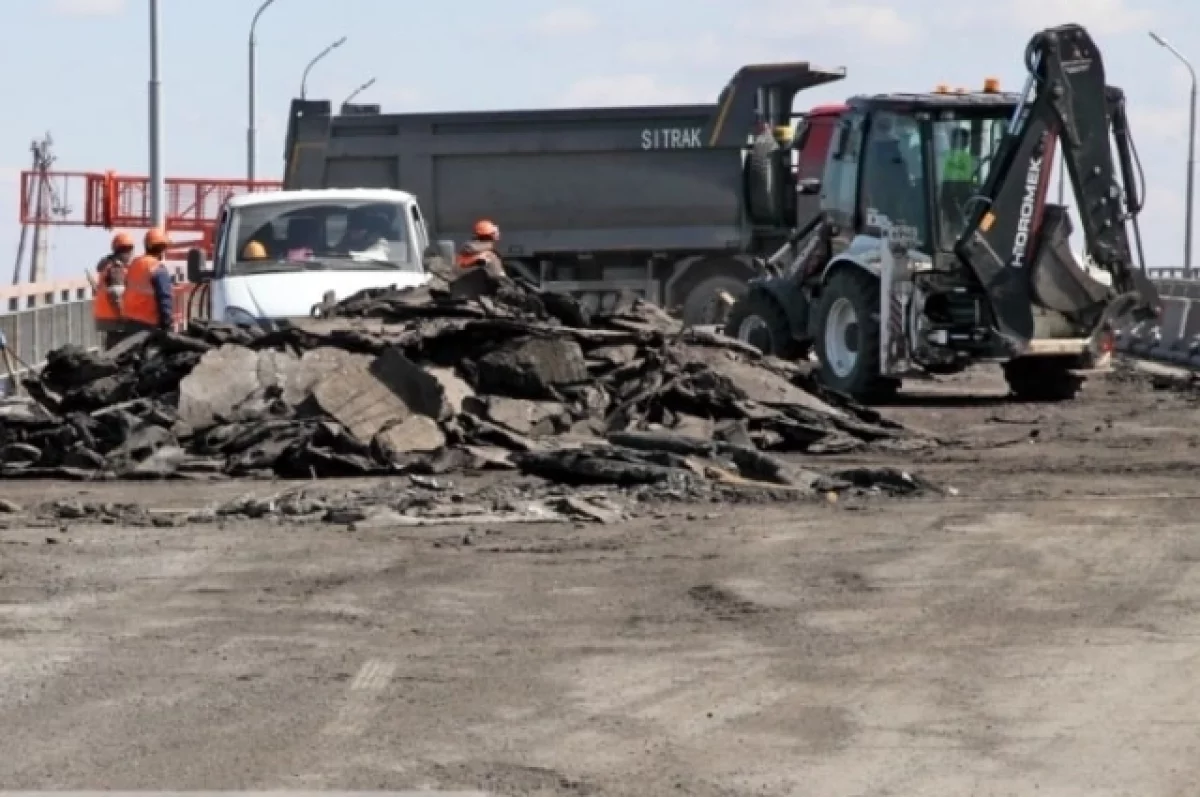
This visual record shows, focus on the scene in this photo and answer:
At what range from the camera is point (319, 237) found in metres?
20.5

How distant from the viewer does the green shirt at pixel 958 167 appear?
21.4 meters

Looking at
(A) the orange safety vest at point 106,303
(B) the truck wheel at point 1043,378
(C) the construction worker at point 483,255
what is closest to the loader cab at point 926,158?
(B) the truck wheel at point 1043,378

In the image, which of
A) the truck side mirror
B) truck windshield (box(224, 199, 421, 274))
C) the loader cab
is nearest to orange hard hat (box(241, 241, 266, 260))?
truck windshield (box(224, 199, 421, 274))

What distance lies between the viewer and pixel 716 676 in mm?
8758

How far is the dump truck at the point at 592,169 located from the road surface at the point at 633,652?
1871cm

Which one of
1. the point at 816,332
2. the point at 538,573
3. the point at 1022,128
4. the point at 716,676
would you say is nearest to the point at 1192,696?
the point at 716,676

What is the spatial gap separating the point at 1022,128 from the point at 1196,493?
6888 millimetres

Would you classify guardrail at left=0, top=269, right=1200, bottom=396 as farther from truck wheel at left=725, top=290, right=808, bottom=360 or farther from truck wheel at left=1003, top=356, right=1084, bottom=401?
truck wheel at left=725, top=290, right=808, bottom=360

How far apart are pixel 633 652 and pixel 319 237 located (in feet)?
38.8

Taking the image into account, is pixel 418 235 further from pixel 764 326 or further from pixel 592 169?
pixel 592 169

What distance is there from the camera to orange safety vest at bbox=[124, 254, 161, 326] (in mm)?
20344

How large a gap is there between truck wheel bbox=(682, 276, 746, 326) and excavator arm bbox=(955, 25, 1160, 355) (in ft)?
40.1

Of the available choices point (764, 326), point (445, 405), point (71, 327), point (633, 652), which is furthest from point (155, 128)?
point (633, 652)

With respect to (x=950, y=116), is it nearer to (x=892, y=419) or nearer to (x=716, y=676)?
(x=892, y=419)
